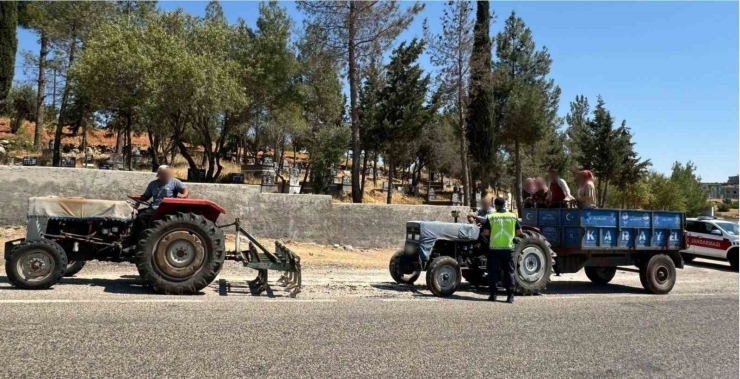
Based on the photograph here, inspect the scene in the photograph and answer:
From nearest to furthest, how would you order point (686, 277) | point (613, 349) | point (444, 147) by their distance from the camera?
point (613, 349) → point (686, 277) → point (444, 147)

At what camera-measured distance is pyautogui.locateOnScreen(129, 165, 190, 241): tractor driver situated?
27.4 feet

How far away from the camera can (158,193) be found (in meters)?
8.63

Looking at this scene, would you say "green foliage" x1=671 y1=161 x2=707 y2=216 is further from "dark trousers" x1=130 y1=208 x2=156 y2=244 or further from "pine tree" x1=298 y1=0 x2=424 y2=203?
"dark trousers" x1=130 y1=208 x2=156 y2=244

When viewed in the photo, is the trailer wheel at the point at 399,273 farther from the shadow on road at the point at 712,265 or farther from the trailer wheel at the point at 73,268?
the shadow on road at the point at 712,265

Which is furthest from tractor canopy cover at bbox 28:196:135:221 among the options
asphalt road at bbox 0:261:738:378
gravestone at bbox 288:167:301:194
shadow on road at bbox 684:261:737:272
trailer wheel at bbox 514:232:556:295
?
shadow on road at bbox 684:261:737:272

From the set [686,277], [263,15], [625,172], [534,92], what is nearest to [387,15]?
[263,15]

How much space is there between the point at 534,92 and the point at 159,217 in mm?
24136

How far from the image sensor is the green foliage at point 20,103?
43062 millimetres

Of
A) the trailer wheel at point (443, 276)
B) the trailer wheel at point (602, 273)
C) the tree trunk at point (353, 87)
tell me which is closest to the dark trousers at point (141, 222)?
the trailer wheel at point (443, 276)

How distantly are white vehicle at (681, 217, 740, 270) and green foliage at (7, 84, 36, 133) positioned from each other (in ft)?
148

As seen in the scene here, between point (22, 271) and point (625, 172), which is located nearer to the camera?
point (22, 271)

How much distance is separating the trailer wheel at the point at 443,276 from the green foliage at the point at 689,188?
4433 centimetres

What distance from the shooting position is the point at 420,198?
119 feet

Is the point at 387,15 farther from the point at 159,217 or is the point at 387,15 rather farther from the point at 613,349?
the point at 613,349
